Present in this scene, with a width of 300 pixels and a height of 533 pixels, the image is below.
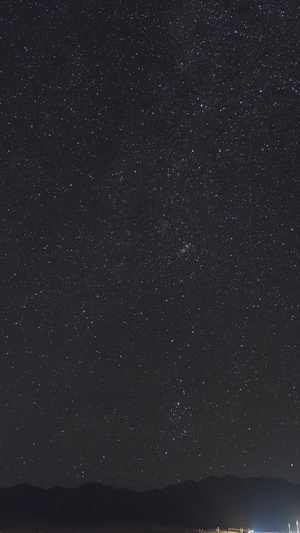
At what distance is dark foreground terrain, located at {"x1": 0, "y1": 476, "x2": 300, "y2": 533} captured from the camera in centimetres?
10767

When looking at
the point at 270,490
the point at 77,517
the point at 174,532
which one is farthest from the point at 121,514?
the point at 174,532

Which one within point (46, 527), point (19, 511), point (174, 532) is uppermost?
point (19, 511)

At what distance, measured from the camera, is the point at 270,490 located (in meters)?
135

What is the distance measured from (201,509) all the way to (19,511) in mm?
33213

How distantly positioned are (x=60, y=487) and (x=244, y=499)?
44990 millimetres

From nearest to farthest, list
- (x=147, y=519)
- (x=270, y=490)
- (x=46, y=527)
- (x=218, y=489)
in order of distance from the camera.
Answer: (x=46, y=527), (x=147, y=519), (x=270, y=490), (x=218, y=489)

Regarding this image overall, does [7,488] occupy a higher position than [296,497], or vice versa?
[7,488]

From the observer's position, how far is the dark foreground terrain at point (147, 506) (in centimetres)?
10767

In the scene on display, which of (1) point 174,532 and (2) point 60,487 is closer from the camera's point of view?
(1) point 174,532

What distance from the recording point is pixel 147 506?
454ft

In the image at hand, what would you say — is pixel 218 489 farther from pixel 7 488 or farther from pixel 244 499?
pixel 7 488

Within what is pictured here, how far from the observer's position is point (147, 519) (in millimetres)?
116875

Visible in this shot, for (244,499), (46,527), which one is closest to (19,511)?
(46,527)


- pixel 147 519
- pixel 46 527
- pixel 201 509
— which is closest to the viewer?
pixel 46 527
